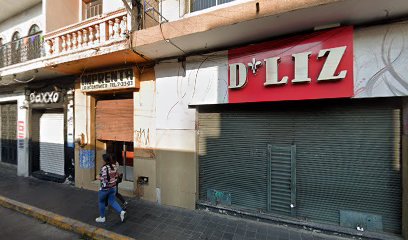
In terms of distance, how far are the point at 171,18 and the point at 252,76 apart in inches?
103

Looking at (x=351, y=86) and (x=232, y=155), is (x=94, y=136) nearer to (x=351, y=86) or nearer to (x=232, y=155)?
(x=232, y=155)

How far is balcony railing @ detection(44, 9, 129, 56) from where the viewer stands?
195 inches

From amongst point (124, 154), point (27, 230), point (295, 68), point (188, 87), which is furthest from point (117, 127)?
point (295, 68)

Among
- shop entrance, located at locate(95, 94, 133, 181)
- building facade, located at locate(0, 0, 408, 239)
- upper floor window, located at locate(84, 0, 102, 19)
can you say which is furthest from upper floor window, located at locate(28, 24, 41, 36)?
shop entrance, located at locate(95, 94, 133, 181)

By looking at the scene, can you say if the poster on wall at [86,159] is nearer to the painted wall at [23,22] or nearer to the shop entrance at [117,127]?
the shop entrance at [117,127]

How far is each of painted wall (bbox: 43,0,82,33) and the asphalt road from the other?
525 cm

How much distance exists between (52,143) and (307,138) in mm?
8734

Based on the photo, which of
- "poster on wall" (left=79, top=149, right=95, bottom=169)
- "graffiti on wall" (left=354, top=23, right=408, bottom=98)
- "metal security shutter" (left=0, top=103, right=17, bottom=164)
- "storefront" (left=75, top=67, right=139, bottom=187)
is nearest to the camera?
"graffiti on wall" (left=354, top=23, right=408, bottom=98)

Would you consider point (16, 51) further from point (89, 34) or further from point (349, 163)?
point (349, 163)

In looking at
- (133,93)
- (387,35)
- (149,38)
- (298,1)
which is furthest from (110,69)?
(387,35)

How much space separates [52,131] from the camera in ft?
25.2

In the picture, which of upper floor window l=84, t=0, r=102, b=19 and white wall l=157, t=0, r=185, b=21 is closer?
white wall l=157, t=0, r=185, b=21

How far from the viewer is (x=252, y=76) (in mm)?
4234

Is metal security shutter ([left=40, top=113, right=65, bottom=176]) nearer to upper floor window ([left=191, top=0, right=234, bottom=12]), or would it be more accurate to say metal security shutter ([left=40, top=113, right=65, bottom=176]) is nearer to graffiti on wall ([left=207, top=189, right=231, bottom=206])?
graffiti on wall ([left=207, top=189, right=231, bottom=206])
